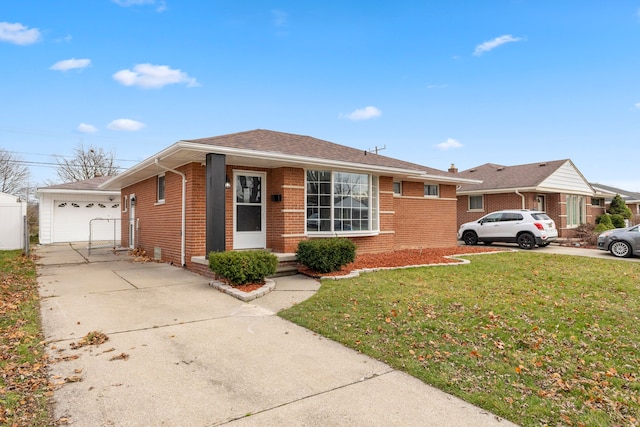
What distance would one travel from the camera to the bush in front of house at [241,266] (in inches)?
278

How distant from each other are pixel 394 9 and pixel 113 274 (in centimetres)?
1150

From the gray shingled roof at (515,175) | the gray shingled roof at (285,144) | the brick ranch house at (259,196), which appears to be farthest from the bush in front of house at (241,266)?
the gray shingled roof at (515,175)

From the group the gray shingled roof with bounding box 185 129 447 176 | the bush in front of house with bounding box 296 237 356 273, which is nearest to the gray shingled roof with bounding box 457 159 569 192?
the gray shingled roof with bounding box 185 129 447 176

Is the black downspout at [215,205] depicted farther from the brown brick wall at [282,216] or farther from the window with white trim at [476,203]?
the window with white trim at [476,203]

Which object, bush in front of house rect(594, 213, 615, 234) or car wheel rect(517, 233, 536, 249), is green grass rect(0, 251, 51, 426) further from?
bush in front of house rect(594, 213, 615, 234)

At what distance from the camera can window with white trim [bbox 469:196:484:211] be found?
21062 millimetres

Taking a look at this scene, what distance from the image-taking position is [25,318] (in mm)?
5066

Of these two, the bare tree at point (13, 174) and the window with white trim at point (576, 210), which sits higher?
the bare tree at point (13, 174)

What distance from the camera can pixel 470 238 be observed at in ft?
57.4

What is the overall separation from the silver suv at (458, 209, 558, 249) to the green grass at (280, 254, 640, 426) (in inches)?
292

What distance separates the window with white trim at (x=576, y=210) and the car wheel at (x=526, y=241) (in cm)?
751

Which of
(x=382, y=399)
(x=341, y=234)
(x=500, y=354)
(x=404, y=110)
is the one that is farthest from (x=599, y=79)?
→ (x=382, y=399)

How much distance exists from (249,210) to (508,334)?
7264 mm

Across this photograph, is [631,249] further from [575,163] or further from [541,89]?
[575,163]
